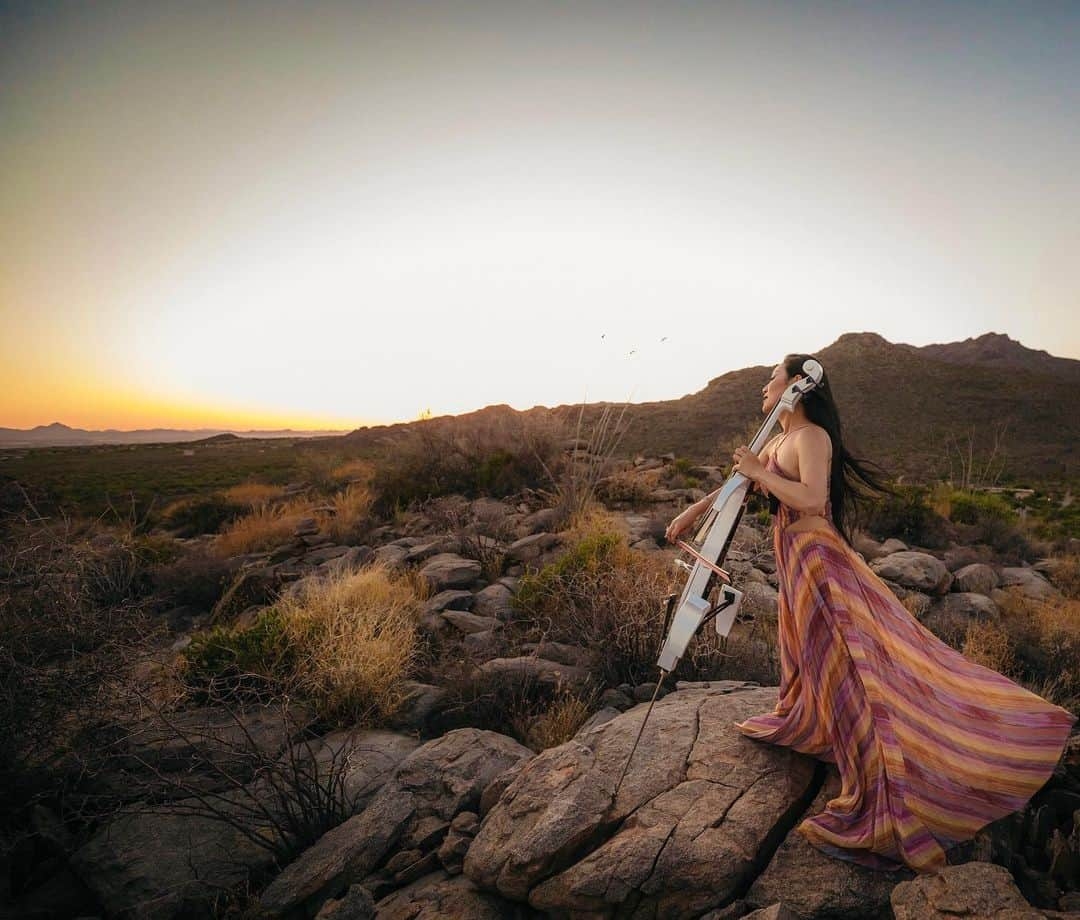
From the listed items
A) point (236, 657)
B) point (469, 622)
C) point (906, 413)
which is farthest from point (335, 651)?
point (906, 413)

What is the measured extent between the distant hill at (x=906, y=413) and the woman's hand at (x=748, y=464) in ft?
104

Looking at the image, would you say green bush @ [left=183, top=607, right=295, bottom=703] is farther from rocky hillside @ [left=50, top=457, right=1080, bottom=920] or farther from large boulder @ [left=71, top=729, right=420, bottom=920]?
large boulder @ [left=71, top=729, right=420, bottom=920]

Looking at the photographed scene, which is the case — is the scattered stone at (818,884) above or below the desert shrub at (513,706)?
above

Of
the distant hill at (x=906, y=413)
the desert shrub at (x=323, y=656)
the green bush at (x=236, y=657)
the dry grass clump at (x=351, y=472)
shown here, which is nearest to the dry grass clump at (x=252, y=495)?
the dry grass clump at (x=351, y=472)

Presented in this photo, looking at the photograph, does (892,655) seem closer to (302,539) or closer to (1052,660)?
(1052,660)

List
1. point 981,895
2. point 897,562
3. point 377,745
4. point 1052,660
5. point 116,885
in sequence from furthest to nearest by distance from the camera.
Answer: point 897,562, point 1052,660, point 377,745, point 116,885, point 981,895

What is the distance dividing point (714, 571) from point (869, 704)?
1.09 metres

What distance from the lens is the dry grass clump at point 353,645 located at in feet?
16.0

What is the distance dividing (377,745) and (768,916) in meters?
3.14

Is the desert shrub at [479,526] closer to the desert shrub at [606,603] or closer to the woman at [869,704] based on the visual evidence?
the desert shrub at [606,603]

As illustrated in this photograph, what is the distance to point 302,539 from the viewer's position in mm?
10812

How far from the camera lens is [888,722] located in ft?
8.80

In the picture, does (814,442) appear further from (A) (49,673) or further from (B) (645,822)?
(A) (49,673)

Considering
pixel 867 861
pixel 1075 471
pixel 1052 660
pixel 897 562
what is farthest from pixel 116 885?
pixel 1075 471
